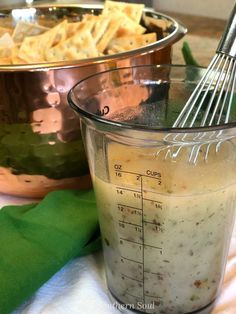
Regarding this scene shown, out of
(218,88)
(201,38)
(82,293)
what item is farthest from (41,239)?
(201,38)

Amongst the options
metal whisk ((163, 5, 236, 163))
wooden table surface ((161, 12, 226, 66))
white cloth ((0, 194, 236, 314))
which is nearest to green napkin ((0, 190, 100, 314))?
white cloth ((0, 194, 236, 314))

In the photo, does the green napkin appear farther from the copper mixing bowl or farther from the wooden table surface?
the wooden table surface

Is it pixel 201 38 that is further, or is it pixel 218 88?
pixel 201 38

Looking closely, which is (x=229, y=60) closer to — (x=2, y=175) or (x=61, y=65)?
(x=61, y=65)

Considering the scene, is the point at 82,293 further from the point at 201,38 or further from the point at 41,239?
the point at 201,38

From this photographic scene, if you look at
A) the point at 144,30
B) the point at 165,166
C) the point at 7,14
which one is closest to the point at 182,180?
the point at 165,166

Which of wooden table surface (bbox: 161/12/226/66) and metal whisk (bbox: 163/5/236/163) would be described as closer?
metal whisk (bbox: 163/5/236/163)
